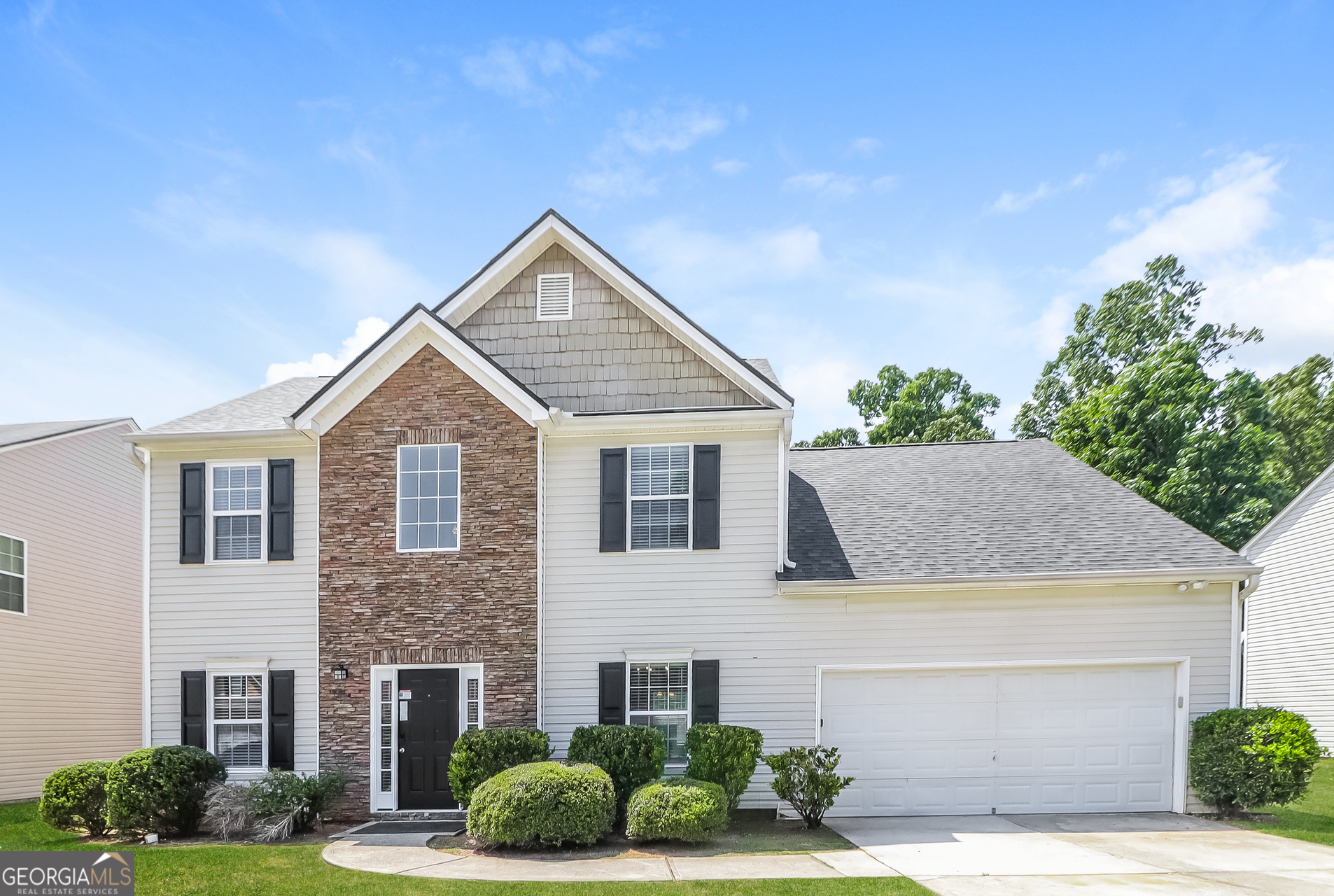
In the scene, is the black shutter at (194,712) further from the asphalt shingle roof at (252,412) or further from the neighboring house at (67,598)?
the asphalt shingle roof at (252,412)

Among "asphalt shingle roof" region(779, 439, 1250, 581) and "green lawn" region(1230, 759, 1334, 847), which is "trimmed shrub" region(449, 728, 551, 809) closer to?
"asphalt shingle roof" region(779, 439, 1250, 581)

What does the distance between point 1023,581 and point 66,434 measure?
1853cm

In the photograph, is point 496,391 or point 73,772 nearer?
point 73,772

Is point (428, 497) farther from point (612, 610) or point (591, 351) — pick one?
point (591, 351)

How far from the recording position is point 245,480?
13.5 metres

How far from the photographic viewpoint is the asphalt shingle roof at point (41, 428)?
17.6m

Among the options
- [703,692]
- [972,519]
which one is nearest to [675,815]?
[703,692]

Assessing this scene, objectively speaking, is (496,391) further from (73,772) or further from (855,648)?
(73,772)

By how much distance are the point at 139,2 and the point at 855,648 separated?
517 inches

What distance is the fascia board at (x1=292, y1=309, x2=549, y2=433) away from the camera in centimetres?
1277

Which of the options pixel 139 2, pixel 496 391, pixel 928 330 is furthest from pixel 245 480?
pixel 928 330

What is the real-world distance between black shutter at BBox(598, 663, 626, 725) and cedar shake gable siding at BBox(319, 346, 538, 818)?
963 millimetres

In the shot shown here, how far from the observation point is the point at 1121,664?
12.6 metres

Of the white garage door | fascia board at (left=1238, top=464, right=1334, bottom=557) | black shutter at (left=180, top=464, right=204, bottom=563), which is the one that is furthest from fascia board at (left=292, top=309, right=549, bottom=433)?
fascia board at (left=1238, top=464, right=1334, bottom=557)
